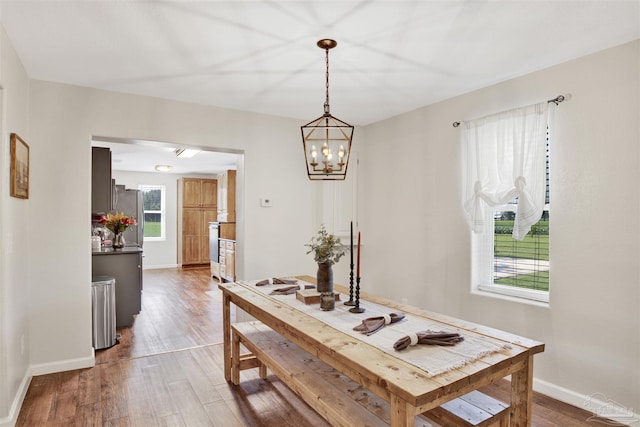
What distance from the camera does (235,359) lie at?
295 centimetres

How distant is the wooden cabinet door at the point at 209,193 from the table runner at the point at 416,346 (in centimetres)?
771

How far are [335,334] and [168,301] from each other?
4.77 m

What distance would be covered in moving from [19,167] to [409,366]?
111 inches

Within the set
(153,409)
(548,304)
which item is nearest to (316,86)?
(548,304)

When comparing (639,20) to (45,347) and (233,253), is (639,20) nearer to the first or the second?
(45,347)

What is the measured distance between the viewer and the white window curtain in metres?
2.91

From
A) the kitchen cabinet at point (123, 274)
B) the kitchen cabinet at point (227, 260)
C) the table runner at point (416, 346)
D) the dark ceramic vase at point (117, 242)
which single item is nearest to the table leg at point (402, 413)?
the table runner at point (416, 346)

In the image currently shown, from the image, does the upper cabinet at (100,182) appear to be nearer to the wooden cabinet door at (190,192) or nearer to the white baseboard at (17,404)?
the white baseboard at (17,404)

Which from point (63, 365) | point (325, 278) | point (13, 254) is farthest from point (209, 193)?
point (325, 278)

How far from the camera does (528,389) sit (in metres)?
1.70

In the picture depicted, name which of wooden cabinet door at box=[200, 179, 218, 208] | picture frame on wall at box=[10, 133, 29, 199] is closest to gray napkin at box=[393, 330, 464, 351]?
picture frame on wall at box=[10, 133, 29, 199]

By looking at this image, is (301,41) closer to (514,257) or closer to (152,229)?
(514,257)

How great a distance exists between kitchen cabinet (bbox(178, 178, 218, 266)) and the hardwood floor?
17.6 ft

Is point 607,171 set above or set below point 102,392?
above
